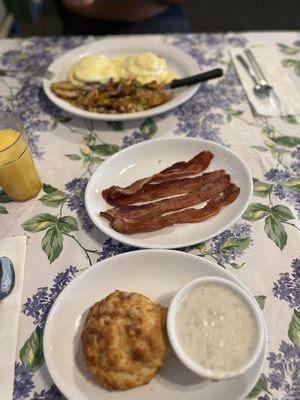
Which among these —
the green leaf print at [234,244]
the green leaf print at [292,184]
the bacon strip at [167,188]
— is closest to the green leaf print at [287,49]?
the green leaf print at [292,184]

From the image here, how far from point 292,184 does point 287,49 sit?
2.99 ft

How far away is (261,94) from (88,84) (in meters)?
0.76

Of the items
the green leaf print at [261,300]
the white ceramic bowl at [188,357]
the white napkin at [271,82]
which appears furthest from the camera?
the white napkin at [271,82]

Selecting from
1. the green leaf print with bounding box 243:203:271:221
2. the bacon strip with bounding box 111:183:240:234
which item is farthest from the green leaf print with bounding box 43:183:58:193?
the green leaf print with bounding box 243:203:271:221

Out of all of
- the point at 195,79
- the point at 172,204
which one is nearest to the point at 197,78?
the point at 195,79

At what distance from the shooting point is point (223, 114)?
160cm

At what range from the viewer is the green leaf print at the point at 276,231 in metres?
1.15

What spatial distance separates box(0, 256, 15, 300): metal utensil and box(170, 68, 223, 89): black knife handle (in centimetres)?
99

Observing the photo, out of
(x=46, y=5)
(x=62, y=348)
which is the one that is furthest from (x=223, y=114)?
(x=46, y=5)

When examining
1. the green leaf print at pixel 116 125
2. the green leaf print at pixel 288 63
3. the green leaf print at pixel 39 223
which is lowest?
the green leaf print at pixel 39 223

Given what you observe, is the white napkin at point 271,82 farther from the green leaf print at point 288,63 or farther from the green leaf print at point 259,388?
the green leaf print at point 259,388

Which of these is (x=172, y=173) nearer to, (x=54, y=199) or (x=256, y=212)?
→ (x=256, y=212)

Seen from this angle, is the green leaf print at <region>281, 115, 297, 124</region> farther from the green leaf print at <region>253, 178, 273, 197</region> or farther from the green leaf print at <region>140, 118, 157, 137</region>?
the green leaf print at <region>140, 118, 157, 137</region>

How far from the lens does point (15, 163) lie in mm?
1215
